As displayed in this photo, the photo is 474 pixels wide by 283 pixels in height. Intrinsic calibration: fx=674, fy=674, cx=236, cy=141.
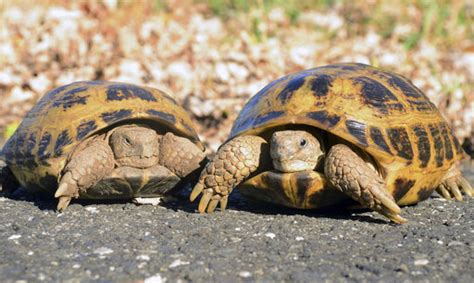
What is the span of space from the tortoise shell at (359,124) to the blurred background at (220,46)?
267 cm

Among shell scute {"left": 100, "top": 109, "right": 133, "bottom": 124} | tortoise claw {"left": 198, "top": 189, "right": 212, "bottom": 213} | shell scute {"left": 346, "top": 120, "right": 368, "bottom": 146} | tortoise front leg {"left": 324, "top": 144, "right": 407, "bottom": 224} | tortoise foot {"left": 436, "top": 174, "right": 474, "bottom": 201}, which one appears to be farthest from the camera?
tortoise foot {"left": 436, "top": 174, "right": 474, "bottom": 201}

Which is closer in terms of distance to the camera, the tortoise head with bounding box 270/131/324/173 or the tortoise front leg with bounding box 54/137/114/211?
the tortoise head with bounding box 270/131/324/173

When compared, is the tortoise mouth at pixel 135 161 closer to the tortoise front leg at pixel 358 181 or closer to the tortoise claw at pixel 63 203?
the tortoise claw at pixel 63 203

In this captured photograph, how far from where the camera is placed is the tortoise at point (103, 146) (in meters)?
4.29

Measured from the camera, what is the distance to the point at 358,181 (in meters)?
3.80

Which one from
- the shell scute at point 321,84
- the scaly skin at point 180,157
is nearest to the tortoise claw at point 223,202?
the scaly skin at point 180,157

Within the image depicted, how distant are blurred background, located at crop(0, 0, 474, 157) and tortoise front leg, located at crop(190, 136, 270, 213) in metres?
2.65

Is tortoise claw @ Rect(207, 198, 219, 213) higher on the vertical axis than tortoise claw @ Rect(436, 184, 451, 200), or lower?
lower

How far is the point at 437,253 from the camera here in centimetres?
340

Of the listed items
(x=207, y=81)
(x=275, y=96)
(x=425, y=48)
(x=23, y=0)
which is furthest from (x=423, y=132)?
(x=23, y=0)

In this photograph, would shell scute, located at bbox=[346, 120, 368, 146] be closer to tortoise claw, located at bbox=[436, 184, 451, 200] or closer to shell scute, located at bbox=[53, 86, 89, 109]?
tortoise claw, located at bbox=[436, 184, 451, 200]

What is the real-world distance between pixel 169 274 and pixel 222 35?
7.16 meters

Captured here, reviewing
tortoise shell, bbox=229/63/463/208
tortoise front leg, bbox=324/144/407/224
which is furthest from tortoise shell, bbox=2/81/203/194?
tortoise front leg, bbox=324/144/407/224

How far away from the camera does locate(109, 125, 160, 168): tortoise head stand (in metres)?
4.44
